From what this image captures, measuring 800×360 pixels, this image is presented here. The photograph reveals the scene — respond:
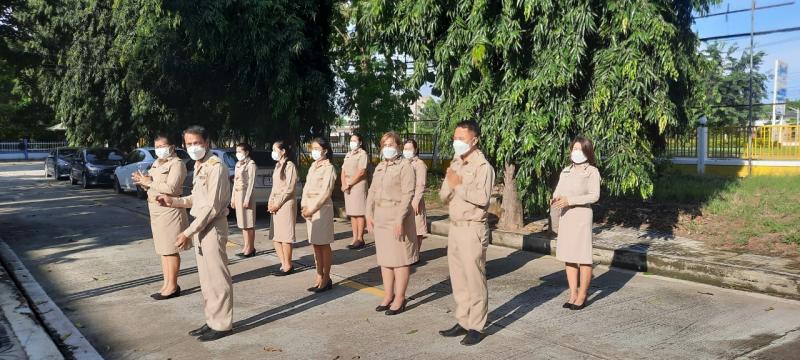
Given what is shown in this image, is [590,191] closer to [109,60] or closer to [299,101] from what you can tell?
[299,101]

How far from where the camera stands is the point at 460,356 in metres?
4.98

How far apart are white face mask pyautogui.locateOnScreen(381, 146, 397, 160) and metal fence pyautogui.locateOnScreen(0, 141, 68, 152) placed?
52.9 m

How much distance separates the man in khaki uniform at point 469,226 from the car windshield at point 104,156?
19.5 metres

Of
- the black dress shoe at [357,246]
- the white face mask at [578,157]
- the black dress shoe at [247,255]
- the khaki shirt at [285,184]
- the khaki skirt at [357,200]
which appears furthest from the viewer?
the khaki skirt at [357,200]

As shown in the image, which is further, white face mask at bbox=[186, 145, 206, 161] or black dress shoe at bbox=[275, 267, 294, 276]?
black dress shoe at bbox=[275, 267, 294, 276]

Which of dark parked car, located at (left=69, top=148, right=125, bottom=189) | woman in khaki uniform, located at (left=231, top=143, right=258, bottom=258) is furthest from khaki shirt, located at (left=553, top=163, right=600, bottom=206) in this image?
dark parked car, located at (left=69, top=148, right=125, bottom=189)

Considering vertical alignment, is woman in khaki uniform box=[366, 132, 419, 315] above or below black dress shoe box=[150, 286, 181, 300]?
above

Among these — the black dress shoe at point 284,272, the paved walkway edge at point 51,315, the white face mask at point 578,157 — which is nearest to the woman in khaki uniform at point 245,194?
the black dress shoe at point 284,272

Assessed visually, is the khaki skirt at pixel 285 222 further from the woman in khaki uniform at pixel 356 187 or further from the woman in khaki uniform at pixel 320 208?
the woman in khaki uniform at pixel 356 187

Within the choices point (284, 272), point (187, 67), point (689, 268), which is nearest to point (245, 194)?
point (284, 272)

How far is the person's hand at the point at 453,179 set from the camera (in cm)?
532

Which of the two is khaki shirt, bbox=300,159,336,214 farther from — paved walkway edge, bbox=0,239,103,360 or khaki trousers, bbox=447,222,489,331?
paved walkway edge, bbox=0,239,103,360

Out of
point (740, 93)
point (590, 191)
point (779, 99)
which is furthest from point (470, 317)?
point (740, 93)

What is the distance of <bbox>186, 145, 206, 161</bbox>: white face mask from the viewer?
18.7 ft
